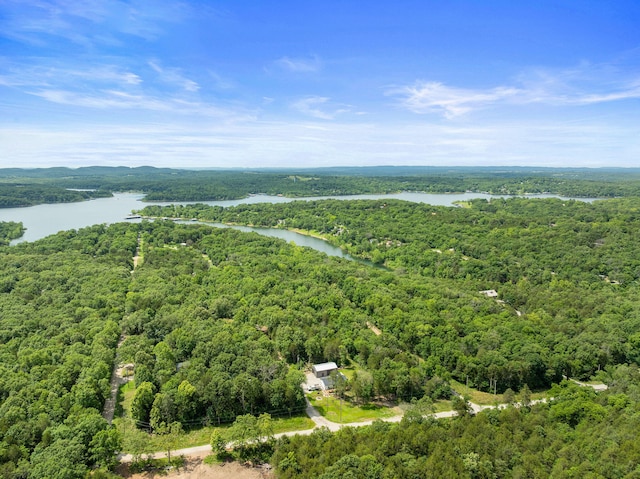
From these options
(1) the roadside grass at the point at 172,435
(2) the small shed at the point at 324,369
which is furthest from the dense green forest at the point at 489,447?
(2) the small shed at the point at 324,369

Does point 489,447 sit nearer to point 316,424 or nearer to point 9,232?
point 316,424

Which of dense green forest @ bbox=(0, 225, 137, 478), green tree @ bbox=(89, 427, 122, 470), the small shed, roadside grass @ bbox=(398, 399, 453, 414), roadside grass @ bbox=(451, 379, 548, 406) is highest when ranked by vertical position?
dense green forest @ bbox=(0, 225, 137, 478)

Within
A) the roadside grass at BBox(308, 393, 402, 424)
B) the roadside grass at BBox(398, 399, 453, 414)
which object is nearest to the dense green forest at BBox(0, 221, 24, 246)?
the roadside grass at BBox(308, 393, 402, 424)

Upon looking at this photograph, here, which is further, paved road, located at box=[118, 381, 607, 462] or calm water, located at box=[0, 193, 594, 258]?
calm water, located at box=[0, 193, 594, 258]

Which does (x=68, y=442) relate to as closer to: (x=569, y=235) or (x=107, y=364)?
(x=107, y=364)

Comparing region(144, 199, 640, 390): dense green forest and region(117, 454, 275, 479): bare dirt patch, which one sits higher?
region(144, 199, 640, 390): dense green forest

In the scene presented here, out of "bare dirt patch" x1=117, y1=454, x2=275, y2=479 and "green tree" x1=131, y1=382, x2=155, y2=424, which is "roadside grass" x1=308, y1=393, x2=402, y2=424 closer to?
"bare dirt patch" x1=117, y1=454, x2=275, y2=479

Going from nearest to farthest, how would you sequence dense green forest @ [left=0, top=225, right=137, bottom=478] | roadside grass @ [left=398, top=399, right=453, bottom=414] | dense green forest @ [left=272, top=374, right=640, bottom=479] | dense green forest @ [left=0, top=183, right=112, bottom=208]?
dense green forest @ [left=272, top=374, right=640, bottom=479] → dense green forest @ [left=0, top=225, right=137, bottom=478] → roadside grass @ [left=398, top=399, right=453, bottom=414] → dense green forest @ [left=0, top=183, right=112, bottom=208]

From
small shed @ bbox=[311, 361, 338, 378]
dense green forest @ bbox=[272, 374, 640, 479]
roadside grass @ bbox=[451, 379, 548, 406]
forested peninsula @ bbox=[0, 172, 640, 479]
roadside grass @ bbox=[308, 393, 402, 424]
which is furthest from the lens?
small shed @ bbox=[311, 361, 338, 378]
